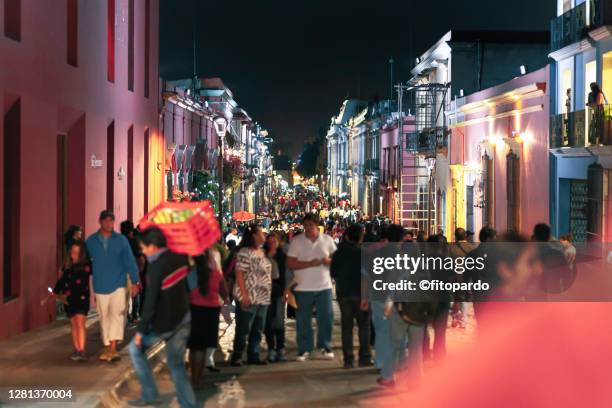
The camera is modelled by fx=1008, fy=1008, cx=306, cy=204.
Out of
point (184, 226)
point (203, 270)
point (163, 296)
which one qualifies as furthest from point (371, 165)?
point (163, 296)

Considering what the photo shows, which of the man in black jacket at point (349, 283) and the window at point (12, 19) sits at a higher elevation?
the window at point (12, 19)

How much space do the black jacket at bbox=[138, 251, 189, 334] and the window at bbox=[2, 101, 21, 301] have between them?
19.9 feet

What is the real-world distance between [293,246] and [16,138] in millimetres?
4625

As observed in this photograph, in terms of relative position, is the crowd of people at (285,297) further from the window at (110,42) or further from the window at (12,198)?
the window at (110,42)

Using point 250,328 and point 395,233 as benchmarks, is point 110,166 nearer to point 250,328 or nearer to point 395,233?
point 250,328

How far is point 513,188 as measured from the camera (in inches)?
1107

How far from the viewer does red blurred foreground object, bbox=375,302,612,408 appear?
931 centimetres

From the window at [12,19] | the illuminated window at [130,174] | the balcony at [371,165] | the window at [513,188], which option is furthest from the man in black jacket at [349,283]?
the balcony at [371,165]

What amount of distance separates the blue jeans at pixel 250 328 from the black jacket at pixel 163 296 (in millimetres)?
3044

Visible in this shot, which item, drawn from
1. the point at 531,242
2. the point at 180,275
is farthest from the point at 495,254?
the point at 180,275

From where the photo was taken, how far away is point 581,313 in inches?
461

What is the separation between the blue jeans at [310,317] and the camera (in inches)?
452

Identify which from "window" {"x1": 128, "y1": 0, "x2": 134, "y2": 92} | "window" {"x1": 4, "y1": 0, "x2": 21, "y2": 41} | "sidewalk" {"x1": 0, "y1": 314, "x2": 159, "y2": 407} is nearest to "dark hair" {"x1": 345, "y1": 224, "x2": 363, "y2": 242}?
"sidewalk" {"x1": 0, "y1": 314, "x2": 159, "y2": 407}

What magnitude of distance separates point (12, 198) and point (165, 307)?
248 inches
